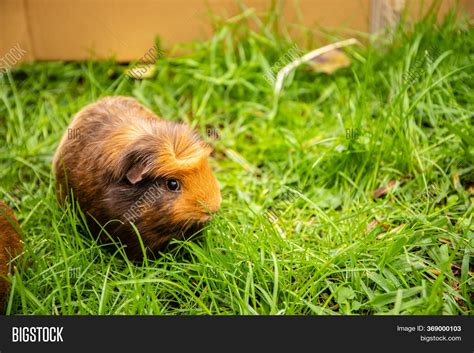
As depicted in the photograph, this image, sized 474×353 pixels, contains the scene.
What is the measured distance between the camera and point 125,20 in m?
4.94

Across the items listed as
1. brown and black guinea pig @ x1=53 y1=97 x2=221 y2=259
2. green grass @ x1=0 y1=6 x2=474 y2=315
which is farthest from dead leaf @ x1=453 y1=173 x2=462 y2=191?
brown and black guinea pig @ x1=53 y1=97 x2=221 y2=259

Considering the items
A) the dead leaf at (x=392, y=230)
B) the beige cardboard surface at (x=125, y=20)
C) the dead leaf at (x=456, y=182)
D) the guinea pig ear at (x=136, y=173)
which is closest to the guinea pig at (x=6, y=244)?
the guinea pig ear at (x=136, y=173)

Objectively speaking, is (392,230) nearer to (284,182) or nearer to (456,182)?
(456,182)

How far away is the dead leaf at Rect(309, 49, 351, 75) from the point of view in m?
4.79

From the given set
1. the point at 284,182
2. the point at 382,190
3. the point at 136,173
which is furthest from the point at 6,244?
the point at 382,190

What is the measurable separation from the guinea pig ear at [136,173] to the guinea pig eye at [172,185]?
135 millimetres

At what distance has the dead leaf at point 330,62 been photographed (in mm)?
4785

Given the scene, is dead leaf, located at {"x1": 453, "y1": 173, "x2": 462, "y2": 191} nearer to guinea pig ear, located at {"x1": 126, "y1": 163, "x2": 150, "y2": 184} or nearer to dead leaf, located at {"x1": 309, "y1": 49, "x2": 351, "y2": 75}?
dead leaf, located at {"x1": 309, "y1": 49, "x2": 351, "y2": 75}

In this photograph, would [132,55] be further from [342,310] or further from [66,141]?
[342,310]

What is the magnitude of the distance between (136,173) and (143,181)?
66mm

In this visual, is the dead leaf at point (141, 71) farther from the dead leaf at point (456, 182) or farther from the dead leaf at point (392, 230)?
the dead leaf at point (456, 182)

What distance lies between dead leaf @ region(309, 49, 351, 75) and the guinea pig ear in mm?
2274

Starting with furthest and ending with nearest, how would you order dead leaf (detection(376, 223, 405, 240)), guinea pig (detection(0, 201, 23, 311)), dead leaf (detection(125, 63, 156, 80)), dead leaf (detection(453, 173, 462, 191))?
1. dead leaf (detection(125, 63, 156, 80))
2. dead leaf (detection(453, 173, 462, 191))
3. dead leaf (detection(376, 223, 405, 240))
4. guinea pig (detection(0, 201, 23, 311))
